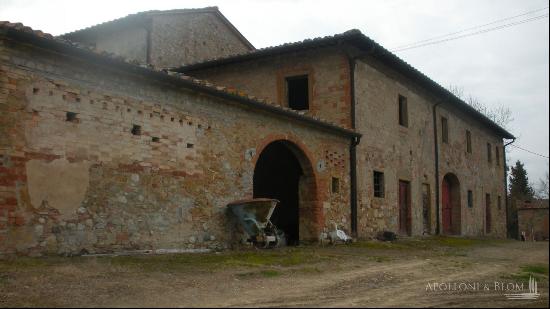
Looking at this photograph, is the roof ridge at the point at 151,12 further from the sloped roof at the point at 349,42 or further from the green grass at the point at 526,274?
the green grass at the point at 526,274

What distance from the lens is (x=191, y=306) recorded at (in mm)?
4496

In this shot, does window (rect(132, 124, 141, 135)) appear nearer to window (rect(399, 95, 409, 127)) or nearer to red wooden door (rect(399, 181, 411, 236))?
red wooden door (rect(399, 181, 411, 236))

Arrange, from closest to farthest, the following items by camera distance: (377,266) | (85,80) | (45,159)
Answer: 1. (45,159)
2. (85,80)
3. (377,266)

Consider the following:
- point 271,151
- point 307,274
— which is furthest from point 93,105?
point 271,151

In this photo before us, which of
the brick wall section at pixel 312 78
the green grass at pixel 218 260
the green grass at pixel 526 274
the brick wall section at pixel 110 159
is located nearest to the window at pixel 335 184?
the brick wall section at pixel 312 78

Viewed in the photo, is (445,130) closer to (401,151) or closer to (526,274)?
(401,151)

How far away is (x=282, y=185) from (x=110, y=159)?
612cm

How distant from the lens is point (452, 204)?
813 inches

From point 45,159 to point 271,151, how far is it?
7.04 m

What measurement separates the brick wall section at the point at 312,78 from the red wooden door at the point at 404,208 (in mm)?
3821

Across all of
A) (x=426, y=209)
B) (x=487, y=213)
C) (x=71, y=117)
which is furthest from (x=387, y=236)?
(x=487, y=213)

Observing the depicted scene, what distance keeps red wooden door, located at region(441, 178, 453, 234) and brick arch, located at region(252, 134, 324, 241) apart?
9.05 m

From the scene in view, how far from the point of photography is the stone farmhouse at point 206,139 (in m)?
6.98

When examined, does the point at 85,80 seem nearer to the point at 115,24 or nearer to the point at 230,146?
the point at 230,146
